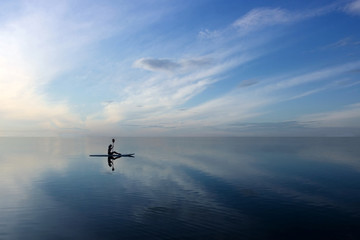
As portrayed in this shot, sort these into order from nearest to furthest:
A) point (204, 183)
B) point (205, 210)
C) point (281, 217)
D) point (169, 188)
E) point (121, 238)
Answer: point (121, 238), point (281, 217), point (205, 210), point (169, 188), point (204, 183)

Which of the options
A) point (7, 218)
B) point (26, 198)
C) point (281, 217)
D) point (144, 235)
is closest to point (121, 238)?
point (144, 235)

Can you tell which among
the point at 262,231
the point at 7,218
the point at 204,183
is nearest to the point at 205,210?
the point at 262,231

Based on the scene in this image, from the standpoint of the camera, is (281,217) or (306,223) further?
(281,217)

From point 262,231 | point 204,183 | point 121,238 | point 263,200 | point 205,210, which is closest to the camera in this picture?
point 121,238

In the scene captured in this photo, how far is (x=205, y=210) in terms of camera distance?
73.2 ft

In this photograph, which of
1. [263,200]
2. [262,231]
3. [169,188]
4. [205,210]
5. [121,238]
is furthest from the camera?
[169,188]

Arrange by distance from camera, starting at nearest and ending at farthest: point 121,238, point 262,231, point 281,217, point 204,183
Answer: point 121,238
point 262,231
point 281,217
point 204,183

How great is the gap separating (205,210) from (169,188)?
1075 cm

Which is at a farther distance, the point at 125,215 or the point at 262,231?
the point at 125,215

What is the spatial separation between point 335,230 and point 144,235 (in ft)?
47.1

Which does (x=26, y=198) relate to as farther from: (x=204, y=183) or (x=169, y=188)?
(x=204, y=183)

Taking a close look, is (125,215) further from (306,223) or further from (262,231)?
(306,223)

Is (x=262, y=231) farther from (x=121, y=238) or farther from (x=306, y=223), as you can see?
(x=121, y=238)

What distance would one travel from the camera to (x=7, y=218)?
67.8 feet
